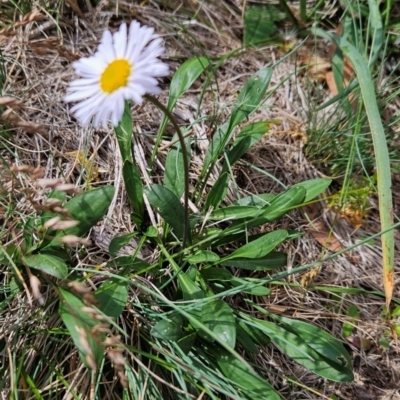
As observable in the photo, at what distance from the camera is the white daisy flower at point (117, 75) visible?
1085mm

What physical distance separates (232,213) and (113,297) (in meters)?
0.48

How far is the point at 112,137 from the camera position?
1.92 metres

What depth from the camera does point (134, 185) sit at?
170cm

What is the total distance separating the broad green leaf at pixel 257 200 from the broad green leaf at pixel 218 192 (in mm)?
49

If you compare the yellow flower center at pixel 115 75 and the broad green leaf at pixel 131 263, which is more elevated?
the yellow flower center at pixel 115 75

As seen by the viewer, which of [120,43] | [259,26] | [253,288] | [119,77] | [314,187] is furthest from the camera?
[259,26]

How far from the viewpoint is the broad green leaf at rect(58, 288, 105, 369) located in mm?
1256

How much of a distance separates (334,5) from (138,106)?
931 mm

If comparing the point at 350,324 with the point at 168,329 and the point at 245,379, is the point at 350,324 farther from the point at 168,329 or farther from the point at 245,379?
the point at 168,329

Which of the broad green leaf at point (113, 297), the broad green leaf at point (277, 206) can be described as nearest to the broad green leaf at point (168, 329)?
the broad green leaf at point (113, 297)

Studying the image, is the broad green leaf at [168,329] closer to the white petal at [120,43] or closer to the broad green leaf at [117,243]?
the broad green leaf at [117,243]

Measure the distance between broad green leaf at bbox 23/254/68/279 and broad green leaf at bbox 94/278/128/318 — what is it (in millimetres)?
116

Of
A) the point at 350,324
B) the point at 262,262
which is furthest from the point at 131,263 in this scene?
the point at 350,324

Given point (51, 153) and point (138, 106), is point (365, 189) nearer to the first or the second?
point (138, 106)
